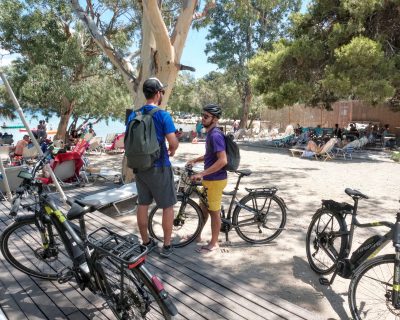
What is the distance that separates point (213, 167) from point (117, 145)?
504 inches

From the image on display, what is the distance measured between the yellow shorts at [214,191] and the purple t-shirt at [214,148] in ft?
0.15

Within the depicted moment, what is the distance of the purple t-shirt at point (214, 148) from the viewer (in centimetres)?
377

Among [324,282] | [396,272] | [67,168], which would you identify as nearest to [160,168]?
A: [324,282]

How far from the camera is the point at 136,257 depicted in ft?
7.15

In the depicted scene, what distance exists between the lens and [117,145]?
15.9m

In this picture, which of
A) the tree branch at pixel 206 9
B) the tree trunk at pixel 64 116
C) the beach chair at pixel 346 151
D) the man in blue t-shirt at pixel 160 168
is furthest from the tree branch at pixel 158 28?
the tree trunk at pixel 64 116

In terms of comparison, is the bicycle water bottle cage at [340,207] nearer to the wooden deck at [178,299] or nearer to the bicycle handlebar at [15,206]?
the wooden deck at [178,299]

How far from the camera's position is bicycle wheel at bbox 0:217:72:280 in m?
3.29

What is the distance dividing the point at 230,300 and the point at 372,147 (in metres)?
17.5

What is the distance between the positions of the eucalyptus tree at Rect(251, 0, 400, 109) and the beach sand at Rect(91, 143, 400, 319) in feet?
10.3

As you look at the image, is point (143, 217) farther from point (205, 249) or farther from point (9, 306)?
point (9, 306)

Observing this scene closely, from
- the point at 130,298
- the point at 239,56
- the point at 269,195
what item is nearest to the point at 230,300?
the point at 130,298

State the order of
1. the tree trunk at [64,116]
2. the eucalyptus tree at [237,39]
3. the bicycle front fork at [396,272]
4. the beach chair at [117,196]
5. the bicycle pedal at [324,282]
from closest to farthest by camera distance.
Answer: the bicycle front fork at [396,272], the bicycle pedal at [324,282], the beach chair at [117,196], the tree trunk at [64,116], the eucalyptus tree at [237,39]

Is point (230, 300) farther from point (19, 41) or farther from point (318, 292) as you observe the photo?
point (19, 41)
